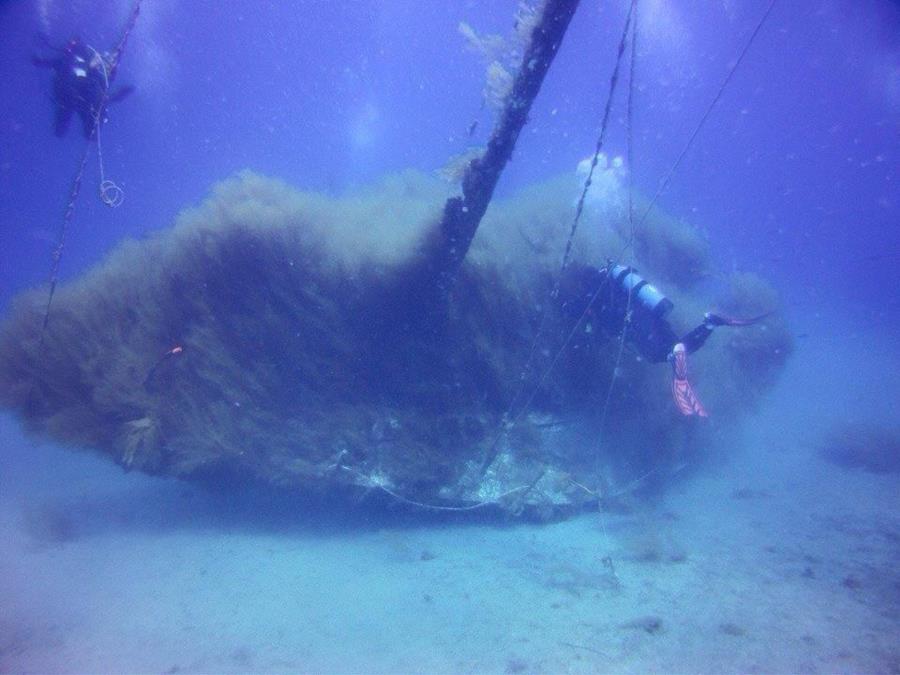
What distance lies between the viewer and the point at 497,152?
5.36 metres

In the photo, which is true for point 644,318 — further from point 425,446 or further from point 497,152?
point 425,446

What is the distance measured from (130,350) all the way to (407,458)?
495 cm

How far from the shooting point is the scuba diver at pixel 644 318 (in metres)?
7.65

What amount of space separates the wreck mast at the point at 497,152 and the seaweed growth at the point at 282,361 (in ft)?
1.93

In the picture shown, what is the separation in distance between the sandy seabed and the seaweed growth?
101 centimetres

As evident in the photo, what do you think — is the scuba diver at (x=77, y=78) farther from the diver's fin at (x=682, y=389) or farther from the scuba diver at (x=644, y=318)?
the diver's fin at (x=682, y=389)

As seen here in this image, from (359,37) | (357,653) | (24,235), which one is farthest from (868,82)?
(24,235)

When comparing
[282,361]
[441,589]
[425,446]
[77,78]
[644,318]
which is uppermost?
[77,78]

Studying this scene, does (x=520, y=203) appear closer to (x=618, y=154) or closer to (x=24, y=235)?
(x=618, y=154)

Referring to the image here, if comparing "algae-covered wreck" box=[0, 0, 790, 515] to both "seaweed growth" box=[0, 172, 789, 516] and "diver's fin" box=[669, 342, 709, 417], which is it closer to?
"seaweed growth" box=[0, 172, 789, 516]

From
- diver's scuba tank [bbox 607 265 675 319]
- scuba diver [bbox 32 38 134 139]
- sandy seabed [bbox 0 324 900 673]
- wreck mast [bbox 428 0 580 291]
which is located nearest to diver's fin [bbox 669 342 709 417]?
diver's scuba tank [bbox 607 265 675 319]

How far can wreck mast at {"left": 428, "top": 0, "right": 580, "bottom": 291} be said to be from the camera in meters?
4.35

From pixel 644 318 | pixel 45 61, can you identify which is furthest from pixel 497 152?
pixel 45 61

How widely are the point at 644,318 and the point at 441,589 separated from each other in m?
5.72
